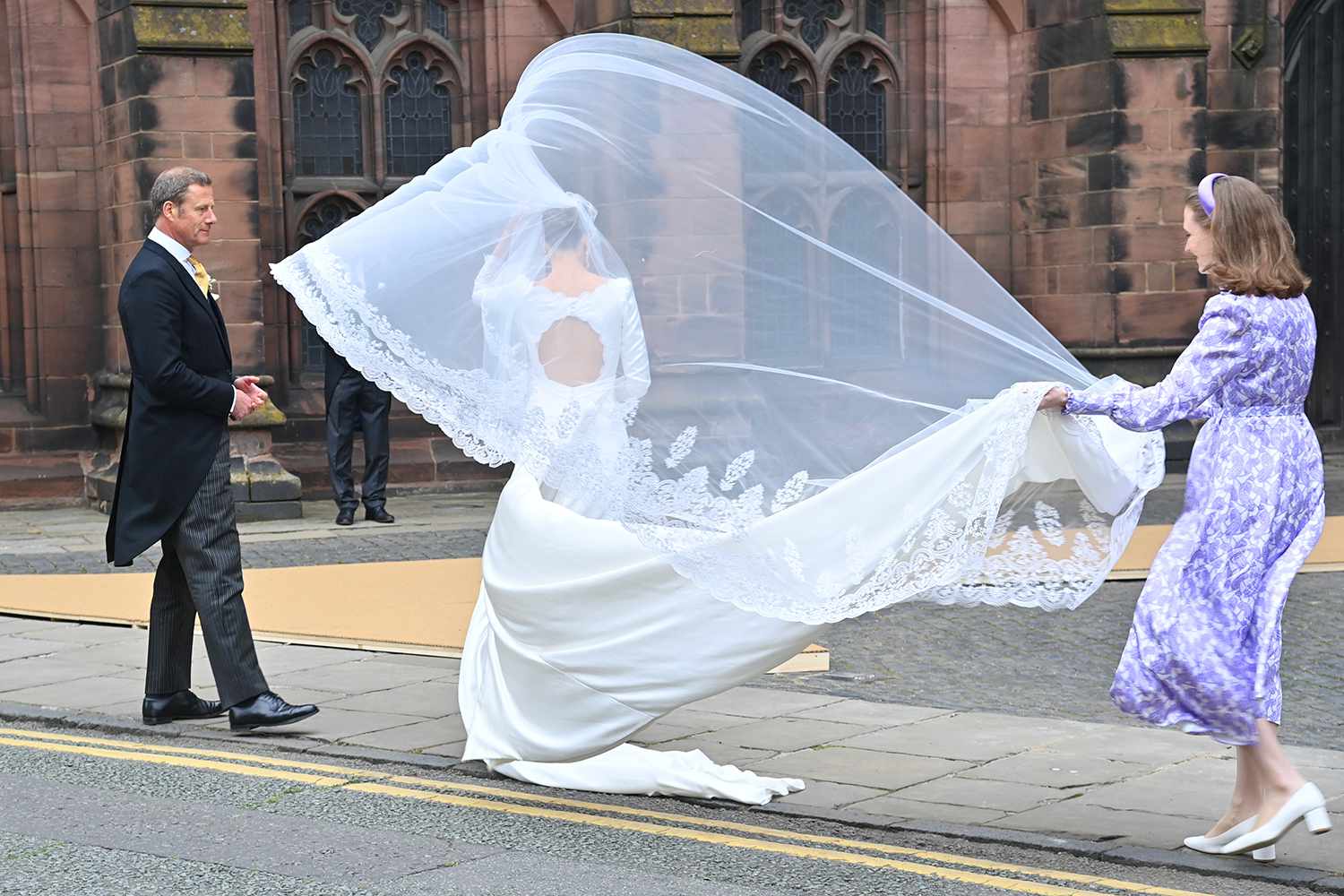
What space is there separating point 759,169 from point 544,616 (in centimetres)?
166

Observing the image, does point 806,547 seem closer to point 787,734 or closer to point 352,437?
point 787,734

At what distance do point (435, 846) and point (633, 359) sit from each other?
5.61ft

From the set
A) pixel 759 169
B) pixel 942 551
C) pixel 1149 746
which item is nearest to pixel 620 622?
pixel 942 551

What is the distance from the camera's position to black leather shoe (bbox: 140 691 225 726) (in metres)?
7.63

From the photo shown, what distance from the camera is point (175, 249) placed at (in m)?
7.60

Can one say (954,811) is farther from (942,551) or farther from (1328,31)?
(1328,31)

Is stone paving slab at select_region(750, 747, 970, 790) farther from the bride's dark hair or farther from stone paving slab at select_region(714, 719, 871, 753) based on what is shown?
the bride's dark hair

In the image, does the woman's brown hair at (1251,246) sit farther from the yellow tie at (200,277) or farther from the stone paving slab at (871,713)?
the yellow tie at (200,277)

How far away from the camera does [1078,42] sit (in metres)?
17.2

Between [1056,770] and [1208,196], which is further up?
[1208,196]

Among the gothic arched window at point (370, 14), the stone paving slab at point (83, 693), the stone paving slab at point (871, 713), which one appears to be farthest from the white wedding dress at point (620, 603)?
the gothic arched window at point (370, 14)

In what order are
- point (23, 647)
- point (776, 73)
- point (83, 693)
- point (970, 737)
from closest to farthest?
point (970, 737) < point (83, 693) < point (23, 647) < point (776, 73)

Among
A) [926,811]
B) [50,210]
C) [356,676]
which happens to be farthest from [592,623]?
[50,210]

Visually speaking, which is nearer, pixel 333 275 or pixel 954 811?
pixel 954 811
